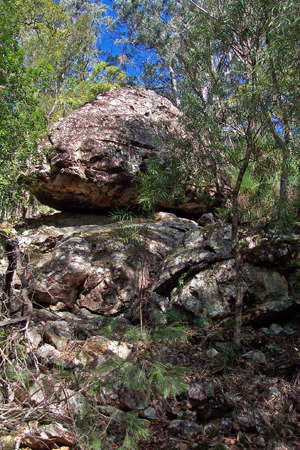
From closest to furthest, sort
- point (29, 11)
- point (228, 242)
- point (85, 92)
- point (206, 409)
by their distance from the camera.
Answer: point (206, 409), point (228, 242), point (29, 11), point (85, 92)

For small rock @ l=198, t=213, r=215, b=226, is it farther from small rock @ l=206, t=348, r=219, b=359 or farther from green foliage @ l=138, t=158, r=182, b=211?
small rock @ l=206, t=348, r=219, b=359

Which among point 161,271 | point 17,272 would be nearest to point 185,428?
point 17,272

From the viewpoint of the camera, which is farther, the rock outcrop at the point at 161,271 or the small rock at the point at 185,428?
the rock outcrop at the point at 161,271

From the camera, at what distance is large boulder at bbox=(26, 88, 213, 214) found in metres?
7.20

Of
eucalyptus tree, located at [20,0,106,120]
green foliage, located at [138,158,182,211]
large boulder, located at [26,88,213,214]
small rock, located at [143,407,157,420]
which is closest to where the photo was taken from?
small rock, located at [143,407,157,420]

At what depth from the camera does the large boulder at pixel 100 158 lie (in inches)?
283

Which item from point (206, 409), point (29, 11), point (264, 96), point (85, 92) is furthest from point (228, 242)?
point (29, 11)

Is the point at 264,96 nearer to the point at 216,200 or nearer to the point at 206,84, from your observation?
the point at 206,84

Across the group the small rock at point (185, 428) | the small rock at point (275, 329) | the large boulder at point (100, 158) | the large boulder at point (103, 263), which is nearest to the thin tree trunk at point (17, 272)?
the small rock at point (185, 428)

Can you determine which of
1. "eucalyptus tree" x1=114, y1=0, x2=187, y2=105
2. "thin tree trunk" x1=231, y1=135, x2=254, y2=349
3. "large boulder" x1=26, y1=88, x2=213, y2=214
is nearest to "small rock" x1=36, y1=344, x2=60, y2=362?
"thin tree trunk" x1=231, y1=135, x2=254, y2=349

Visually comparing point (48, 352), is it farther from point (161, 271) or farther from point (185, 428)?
point (161, 271)

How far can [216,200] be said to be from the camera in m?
7.48

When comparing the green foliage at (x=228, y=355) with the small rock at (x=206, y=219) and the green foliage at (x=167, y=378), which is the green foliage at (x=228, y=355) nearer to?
the green foliage at (x=167, y=378)

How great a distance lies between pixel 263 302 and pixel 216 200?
312 centimetres
